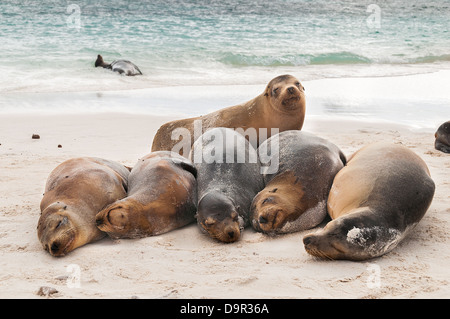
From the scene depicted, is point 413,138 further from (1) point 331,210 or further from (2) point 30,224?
(2) point 30,224

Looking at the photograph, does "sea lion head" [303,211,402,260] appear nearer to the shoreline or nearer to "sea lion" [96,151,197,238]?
"sea lion" [96,151,197,238]

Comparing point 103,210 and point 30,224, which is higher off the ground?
point 103,210

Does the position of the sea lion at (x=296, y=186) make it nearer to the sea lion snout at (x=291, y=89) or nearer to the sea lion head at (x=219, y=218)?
the sea lion head at (x=219, y=218)

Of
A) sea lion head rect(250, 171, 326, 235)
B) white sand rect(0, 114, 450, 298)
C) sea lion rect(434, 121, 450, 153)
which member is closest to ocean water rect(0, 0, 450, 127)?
sea lion rect(434, 121, 450, 153)

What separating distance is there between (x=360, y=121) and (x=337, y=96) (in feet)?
9.50

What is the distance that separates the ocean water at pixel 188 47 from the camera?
1423cm

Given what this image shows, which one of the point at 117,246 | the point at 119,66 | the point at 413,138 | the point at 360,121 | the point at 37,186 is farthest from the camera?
the point at 119,66

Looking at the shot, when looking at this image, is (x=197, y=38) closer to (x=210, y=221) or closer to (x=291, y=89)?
(x=291, y=89)

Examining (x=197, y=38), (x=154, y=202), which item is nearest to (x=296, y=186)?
(x=154, y=202)

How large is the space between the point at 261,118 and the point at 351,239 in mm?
2794

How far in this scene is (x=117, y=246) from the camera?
4398mm

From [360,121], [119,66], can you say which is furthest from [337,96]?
[119,66]

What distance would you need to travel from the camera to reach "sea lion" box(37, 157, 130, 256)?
4.29 m

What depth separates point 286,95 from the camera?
20.4ft
